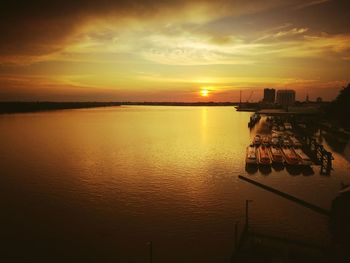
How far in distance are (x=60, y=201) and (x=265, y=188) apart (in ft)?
73.8

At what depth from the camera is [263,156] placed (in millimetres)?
47344

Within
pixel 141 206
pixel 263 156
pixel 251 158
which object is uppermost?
pixel 263 156

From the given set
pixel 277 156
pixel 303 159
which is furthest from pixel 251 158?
pixel 303 159

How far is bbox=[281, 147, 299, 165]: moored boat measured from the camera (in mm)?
44906

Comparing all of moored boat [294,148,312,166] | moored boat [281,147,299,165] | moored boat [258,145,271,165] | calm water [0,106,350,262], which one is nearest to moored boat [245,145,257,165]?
moored boat [258,145,271,165]

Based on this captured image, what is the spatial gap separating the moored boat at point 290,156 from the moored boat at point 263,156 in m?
2.73

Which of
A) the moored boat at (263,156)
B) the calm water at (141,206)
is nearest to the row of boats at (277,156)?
the moored boat at (263,156)

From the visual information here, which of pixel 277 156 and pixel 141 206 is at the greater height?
pixel 277 156

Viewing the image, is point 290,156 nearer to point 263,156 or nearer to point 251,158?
point 263,156

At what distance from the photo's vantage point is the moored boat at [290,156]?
147 ft

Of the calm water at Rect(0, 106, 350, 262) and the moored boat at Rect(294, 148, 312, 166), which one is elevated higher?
the moored boat at Rect(294, 148, 312, 166)

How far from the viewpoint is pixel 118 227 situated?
2614 cm

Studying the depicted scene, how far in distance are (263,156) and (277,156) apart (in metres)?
2.05

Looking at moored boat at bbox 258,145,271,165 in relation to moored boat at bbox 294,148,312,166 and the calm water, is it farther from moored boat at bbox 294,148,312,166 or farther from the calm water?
moored boat at bbox 294,148,312,166
